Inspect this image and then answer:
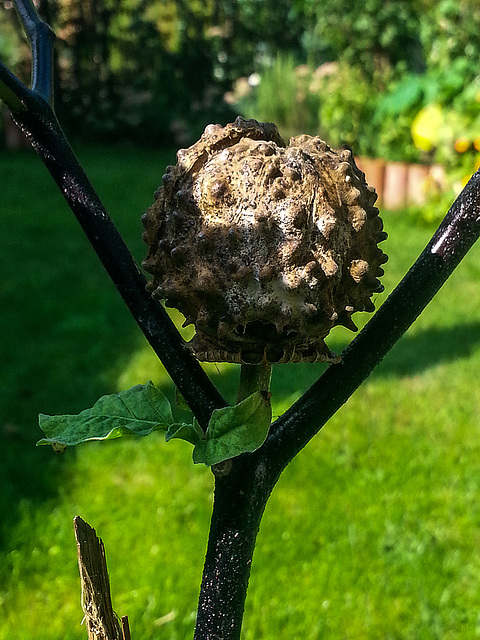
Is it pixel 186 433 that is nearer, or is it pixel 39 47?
pixel 186 433

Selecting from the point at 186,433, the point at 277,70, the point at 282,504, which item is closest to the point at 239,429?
the point at 186,433

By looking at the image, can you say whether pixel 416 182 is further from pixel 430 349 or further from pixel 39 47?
pixel 39 47

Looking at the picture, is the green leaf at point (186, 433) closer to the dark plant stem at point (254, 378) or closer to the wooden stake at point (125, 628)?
the dark plant stem at point (254, 378)

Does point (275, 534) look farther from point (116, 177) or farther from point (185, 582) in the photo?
point (116, 177)

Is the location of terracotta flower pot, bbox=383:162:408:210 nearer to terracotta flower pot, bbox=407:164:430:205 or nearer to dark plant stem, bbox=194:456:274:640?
terracotta flower pot, bbox=407:164:430:205

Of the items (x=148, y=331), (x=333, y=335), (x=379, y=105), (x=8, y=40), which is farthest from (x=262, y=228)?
(x=8, y=40)

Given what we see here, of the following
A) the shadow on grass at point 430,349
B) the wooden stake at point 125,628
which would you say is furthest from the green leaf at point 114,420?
the shadow on grass at point 430,349
